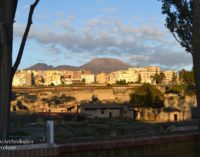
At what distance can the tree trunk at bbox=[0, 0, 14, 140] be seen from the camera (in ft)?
23.0

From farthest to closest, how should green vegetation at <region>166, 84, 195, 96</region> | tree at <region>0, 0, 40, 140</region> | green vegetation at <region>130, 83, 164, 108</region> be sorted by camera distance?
green vegetation at <region>166, 84, 195, 96</region>
green vegetation at <region>130, 83, 164, 108</region>
tree at <region>0, 0, 40, 140</region>

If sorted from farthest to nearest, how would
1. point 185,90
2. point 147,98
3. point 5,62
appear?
1. point 185,90
2. point 147,98
3. point 5,62

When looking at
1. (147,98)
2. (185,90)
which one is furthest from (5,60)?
(185,90)

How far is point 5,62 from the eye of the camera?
23.3ft

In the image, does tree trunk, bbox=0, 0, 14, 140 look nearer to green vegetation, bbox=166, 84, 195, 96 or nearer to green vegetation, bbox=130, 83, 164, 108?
green vegetation, bbox=166, 84, 195, 96

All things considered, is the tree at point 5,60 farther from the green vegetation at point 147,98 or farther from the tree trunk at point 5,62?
the green vegetation at point 147,98

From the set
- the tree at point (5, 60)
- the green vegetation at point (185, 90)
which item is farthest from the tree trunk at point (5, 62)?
the green vegetation at point (185, 90)

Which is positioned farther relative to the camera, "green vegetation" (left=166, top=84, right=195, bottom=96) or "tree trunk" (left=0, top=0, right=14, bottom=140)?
"green vegetation" (left=166, top=84, right=195, bottom=96)

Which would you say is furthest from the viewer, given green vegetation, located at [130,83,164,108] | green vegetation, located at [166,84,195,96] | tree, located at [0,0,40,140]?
green vegetation, located at [166,84,195,96]

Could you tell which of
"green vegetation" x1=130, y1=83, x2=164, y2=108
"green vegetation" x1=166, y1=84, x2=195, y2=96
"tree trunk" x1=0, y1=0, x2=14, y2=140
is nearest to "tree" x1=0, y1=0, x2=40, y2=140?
"tree trunk" x1=0, y1=0, x2=14, y2=140

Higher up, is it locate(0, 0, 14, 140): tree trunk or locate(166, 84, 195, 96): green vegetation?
locate(166, 84, 195, 96): green vegetation

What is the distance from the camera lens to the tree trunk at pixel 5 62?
7012 mm

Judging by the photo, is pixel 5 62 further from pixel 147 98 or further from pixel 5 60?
pixel 147 98

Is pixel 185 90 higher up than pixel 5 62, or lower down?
higher up
